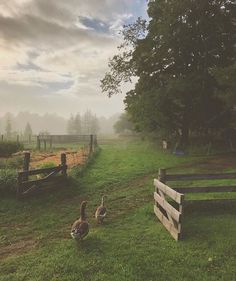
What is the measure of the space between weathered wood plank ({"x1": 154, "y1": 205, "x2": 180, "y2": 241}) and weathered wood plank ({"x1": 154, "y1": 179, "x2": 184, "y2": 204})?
0.76 m

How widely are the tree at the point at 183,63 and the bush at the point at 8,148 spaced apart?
12.7m

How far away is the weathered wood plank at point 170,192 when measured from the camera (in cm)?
980

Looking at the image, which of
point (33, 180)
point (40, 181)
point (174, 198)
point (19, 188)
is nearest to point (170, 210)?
point (174, 198)

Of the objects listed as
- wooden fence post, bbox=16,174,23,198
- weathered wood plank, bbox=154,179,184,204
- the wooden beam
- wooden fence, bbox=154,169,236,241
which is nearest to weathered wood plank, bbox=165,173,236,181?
wooden fence, bbox=154,169,236,241

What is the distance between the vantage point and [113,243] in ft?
31.8

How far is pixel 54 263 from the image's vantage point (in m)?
8.46

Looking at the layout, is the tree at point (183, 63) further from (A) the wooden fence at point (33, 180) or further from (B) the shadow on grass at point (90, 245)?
(B) the shadow on grass at point (90, 245)

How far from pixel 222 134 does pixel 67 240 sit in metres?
27.1

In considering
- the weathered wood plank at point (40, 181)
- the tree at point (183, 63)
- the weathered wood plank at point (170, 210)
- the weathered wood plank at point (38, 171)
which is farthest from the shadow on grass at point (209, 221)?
the tree at point (183, 63)

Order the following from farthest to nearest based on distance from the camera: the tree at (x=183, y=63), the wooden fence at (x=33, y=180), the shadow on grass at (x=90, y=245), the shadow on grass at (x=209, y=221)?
the tree at (x=183, y=63)
the wooden fence at (x=33, y=180)
the shadow on grass at (x=209, y=221)
the shadow on grass at (x=90, y=245)

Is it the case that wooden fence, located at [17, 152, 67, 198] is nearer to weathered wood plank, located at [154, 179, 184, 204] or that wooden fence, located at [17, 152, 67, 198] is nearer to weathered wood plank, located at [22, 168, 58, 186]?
weathered wood plank, located at [22, 168, 58, 186]

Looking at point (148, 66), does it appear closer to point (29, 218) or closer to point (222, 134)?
point (222, 134)

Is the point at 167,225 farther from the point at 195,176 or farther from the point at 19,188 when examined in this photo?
the point at 19,188

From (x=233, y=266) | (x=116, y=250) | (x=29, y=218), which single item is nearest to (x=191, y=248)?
(x=233, y=266)
